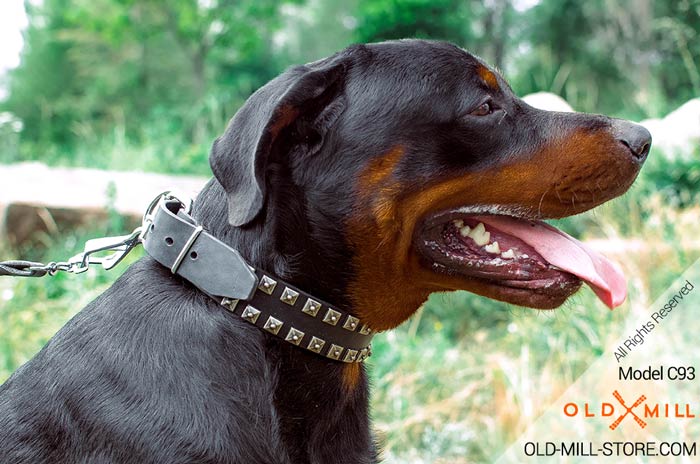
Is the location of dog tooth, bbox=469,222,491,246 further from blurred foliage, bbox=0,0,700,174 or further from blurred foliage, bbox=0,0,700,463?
blurred foliage, bbox=0,0,700,174

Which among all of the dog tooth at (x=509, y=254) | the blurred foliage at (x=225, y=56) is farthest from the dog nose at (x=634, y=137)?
the blurred foliage at (x=225, y=56)

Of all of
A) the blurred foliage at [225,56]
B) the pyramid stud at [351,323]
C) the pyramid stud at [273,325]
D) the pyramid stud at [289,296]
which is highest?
the pyramid stud at [289,296]

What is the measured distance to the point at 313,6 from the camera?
22344 mm

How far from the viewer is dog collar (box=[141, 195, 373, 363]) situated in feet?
7.20

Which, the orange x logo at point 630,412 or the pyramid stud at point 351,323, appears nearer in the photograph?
the pyramid stud at point 351,323

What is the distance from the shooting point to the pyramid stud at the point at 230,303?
2217mm

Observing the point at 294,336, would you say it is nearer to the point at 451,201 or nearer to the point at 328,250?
the point at 328,250

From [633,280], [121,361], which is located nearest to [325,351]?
[121,361]

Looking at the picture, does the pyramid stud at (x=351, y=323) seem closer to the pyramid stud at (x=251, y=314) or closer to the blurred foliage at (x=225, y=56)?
the pyramid stud at (x=251, y=314)

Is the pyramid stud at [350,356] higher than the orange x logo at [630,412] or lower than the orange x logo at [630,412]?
higher

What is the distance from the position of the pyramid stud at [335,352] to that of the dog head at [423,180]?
143 mm

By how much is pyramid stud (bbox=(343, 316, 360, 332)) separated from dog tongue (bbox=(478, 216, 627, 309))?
1.85 ft

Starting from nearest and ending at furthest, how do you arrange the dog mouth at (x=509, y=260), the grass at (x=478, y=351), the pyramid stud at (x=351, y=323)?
the pyramid stud at (x=351, y=323), the dog mouth at (x=509, y=260), the grass at (x=478, y=351)

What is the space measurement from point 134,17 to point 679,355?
14.5 metres
